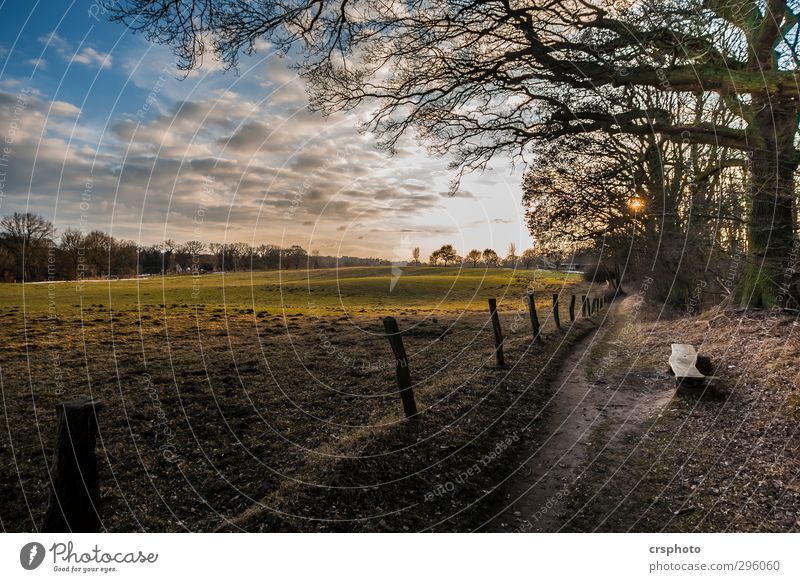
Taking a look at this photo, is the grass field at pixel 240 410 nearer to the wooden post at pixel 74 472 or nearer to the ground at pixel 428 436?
the ground at pixel 428 436

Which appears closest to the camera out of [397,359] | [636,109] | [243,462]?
[243,462]

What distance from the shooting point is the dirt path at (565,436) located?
17.1 ft

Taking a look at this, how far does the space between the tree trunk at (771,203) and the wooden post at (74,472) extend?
10732mm

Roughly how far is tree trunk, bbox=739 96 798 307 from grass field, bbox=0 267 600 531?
635cm

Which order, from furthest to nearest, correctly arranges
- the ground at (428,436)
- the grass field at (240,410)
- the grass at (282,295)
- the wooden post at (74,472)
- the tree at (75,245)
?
the grass at (282,295)
the tree at (75,245)
the grass field at (240,410)
the ground at (428,436)
the wooden post at (74,472)

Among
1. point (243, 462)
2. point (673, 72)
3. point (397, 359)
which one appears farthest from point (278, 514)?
point (673, 72)

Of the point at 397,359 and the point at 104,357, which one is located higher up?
the point at 397,359

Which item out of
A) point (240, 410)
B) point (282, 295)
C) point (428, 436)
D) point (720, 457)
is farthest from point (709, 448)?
point (282, 295)

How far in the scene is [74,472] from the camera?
3.21m

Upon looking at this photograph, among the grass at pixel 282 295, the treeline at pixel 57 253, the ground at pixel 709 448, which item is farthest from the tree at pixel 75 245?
the ground at pixel 709 448

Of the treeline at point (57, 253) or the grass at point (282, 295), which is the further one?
the grass at point (282, 295)

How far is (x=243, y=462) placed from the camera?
21.9 ft
